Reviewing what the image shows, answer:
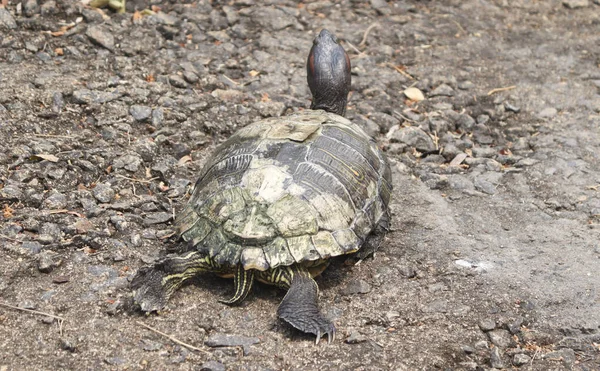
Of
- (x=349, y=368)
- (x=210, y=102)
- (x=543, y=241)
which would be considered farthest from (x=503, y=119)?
(x=349, y=368)

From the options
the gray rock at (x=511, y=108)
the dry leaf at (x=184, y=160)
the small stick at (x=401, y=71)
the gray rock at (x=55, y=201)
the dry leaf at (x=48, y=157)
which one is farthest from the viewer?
the small stick at (x=401, y=71)

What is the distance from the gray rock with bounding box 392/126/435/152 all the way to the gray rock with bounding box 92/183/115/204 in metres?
2.43

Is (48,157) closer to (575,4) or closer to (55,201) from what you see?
(55,201)

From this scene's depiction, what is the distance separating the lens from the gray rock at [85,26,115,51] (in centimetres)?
629

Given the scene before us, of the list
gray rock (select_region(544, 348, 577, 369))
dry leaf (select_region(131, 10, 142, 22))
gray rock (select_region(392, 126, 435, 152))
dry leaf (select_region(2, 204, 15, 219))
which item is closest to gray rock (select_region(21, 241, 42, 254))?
dry leaf (select_region(2, 204, 15, 219))

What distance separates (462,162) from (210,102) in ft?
7.08

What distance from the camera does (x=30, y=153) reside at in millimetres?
4840

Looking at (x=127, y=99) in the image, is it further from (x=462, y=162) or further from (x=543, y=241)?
(x=543, y=241)

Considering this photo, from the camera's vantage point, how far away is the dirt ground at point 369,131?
3.61m

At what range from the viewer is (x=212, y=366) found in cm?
338

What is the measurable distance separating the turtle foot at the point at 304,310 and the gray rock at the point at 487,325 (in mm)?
822

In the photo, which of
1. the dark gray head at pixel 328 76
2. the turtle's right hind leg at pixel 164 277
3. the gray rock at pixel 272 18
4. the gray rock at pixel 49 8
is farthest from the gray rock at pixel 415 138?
the gray rock at pixel 49 8

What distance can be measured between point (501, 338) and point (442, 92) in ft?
11.1

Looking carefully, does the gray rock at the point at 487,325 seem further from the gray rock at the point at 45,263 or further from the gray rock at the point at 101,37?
the gray rock at the point at 101,37
